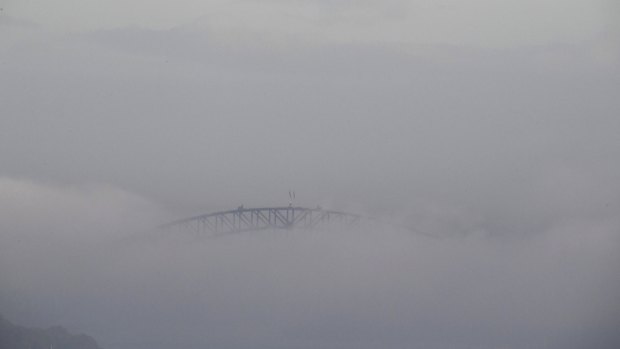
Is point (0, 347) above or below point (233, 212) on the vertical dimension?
below
